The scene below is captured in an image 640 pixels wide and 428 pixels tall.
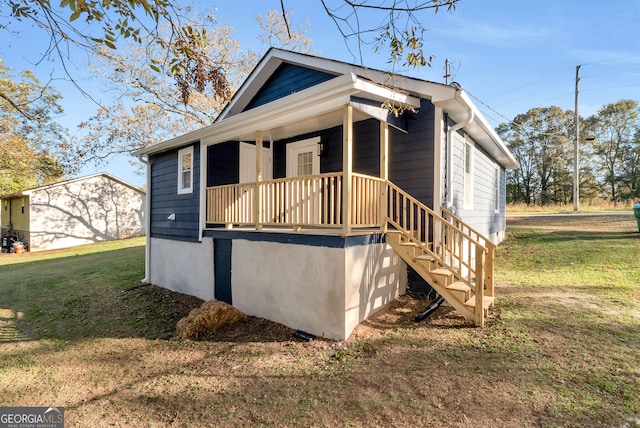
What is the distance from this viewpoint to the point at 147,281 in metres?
9.00

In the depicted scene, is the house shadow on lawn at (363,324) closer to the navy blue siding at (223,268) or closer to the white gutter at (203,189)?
the navy blue siding at (223,268)

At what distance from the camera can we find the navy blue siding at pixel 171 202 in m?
7.69

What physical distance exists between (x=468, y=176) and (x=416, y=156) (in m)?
2.28

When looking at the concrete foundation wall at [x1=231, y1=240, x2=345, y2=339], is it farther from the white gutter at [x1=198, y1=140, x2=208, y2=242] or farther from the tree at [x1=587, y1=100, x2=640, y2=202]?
the tree at [x1=587, y1=100, x2=640, y2=202]

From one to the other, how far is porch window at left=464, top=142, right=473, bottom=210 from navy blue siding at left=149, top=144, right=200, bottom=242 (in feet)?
21.1

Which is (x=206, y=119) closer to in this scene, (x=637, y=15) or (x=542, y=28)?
(x=542, y=28)

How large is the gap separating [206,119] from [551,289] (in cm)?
1825

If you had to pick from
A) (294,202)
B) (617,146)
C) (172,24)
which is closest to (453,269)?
(294,202)

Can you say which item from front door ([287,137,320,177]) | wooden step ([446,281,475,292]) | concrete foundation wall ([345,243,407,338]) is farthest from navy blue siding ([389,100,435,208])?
front door ([287,137,320,177])

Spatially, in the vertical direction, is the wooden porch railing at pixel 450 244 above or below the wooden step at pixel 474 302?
above

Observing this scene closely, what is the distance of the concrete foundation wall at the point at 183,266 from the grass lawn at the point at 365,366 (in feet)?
2.66

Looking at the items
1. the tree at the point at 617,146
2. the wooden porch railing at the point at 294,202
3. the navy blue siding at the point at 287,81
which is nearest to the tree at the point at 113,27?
the wooden porch railing at the point at 294,202

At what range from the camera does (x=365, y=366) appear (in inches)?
147

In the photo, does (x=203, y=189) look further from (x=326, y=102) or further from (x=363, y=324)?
(x=363, y=324)
